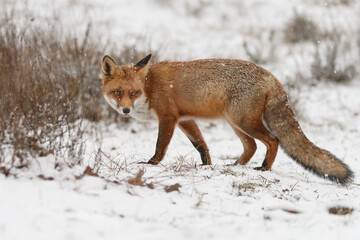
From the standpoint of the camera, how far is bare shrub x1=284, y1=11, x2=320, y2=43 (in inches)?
515

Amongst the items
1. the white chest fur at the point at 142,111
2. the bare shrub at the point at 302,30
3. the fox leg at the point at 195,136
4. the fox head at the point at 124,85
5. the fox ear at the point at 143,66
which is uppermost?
the bare shrub at the point at 302,30

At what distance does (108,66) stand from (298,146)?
8.25 ft

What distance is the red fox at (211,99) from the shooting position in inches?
190

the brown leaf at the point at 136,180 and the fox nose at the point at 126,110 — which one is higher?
the fox nose at the point at 126,110

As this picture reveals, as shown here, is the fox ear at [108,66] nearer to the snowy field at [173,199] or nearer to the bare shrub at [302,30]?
the snowy field at [173,199]

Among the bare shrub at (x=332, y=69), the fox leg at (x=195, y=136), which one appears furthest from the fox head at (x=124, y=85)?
the bare shrub at (x=332, y=69)

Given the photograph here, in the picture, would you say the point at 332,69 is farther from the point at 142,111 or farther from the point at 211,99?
the point at 142,111

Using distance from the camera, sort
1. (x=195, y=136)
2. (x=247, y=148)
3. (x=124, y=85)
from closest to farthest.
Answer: (x=124, y=85) → (x=247, y=148) → (x=195, y=136)

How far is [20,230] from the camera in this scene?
2.46 meters

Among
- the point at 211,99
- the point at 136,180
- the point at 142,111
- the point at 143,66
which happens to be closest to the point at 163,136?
the point at 142,111

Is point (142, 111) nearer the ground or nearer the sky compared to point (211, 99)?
nearer the ground

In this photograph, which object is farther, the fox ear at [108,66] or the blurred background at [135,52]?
the fox ear at [108,66]

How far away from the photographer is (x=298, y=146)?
4598 millimetres

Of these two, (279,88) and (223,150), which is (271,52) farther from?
(279,88)
